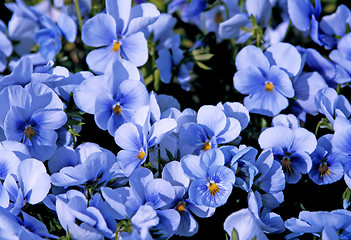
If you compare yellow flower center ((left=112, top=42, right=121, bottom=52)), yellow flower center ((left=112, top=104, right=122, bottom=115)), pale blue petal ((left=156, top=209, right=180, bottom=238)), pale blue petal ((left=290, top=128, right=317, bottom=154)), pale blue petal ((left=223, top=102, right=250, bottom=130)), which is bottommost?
pale blue petal ((left=156, top=209, right=180, bottom=238))

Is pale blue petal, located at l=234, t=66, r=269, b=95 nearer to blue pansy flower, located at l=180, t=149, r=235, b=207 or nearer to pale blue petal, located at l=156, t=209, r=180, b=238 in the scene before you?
blue pansy flower, located at l=180, t=149, r=235, b=207

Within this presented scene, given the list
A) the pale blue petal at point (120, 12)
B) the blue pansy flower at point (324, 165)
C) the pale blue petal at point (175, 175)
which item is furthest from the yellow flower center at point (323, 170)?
the pale blue petal at point (120, 12)

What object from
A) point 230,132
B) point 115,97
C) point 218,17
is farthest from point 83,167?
point 218,17

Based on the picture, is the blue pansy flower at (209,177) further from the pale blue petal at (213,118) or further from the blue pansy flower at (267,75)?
the blue pansy flower at (267,75)

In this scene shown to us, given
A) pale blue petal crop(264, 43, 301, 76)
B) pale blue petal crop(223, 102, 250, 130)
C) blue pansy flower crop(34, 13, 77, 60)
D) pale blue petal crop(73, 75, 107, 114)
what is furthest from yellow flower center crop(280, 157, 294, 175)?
blue pansy flower crop(34, 13, 77, 60)

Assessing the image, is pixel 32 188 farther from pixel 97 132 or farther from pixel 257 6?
pixel 257 6
